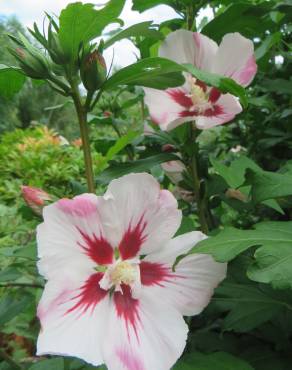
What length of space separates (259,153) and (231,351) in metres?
0.65

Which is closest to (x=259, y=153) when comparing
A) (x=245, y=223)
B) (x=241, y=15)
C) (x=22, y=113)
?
(x=245, y=223)

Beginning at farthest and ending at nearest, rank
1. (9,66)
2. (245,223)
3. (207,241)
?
(245,223)
(9,66)
(207,241)

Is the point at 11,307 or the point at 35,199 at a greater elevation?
the point at 35,199

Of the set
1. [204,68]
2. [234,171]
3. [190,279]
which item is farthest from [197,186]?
[190,279]

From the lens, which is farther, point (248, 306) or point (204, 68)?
point (204, 68)

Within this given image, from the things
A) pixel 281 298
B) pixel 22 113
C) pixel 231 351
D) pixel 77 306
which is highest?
pixel 77 306

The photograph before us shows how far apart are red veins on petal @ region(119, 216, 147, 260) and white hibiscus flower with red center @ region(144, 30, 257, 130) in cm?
25

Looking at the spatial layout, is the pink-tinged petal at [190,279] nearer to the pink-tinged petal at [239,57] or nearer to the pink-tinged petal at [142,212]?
the pink-tinged petal at [142,212]

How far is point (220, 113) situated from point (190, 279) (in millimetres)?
342

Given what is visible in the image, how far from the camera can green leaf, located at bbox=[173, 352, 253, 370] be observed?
2.34 feet

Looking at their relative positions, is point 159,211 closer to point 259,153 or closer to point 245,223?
point 245,223

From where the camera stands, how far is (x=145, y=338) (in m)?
0.62

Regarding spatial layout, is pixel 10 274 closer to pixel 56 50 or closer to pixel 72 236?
pixel 72 236

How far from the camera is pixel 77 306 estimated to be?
2.01 ft
